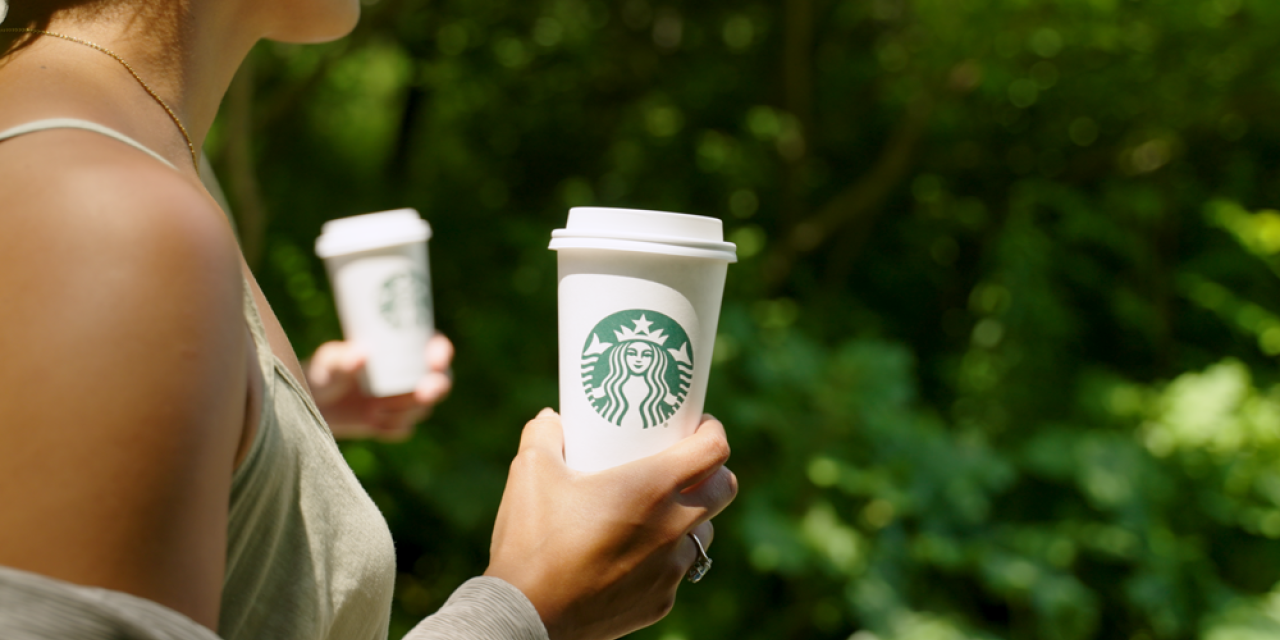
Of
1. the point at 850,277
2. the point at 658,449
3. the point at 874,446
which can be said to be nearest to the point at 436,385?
the point at 658,449

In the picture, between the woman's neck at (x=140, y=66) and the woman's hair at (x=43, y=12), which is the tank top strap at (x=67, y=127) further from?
the woman's hair at (x=43, y=12)

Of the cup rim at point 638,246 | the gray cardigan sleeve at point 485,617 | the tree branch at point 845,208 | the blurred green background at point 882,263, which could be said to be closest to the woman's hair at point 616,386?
the cup rim at point 638,246

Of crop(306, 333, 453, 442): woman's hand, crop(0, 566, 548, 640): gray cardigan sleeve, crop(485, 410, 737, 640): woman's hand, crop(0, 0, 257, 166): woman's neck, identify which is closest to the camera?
crop(0, 566, 548, 640): gray cardigan sleeve

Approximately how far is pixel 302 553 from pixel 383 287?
1.24 meters

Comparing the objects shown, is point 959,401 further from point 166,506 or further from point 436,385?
point 166,506

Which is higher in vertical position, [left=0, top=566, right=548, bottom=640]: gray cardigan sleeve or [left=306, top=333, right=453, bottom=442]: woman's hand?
[left=0, top=566, right=548, bottom=640]: gray cardigan sleeve

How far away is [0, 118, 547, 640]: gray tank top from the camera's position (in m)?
0.75

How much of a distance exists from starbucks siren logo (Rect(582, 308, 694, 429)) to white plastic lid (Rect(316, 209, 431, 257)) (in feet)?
3.47

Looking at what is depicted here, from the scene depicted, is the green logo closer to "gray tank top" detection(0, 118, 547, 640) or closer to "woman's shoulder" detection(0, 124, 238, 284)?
"gray tank top" detection(0, 118, 547, 640)

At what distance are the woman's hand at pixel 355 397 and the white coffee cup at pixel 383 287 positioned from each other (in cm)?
3

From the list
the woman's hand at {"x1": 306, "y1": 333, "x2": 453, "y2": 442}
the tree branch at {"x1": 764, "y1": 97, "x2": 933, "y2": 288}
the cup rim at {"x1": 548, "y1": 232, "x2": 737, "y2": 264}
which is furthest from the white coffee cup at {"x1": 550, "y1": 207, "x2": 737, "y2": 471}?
the tree branch at {"x1": 764, "y1": 97, "x2": 933, "y2": 288}

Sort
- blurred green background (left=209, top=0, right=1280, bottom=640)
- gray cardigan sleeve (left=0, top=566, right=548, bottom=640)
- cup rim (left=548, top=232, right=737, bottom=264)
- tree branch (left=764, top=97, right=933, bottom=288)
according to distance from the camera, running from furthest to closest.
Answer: tree branch (left=764, top=97, right=933, bottom=288), blurred green background (left=209, top=0, right=1280, bottom=640), cup rim (left=548, top=232, right=737, bottom=264), gray cardigan sleeve (left=0, top=566, right=548, bottom=640)

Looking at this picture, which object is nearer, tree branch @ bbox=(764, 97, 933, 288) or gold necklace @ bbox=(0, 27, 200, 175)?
gold necklace @ bbox=(0, 27, 200, 175)

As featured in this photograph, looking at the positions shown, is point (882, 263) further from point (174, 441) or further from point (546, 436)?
point (174, 441)
